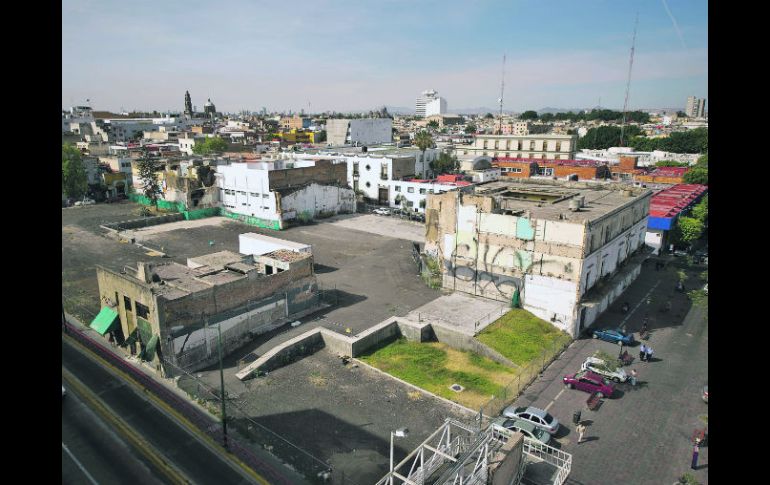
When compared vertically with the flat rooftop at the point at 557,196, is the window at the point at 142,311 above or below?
below

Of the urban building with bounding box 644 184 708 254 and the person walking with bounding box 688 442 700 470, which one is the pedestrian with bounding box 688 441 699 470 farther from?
the urban building with bounding box 644 184 708 254

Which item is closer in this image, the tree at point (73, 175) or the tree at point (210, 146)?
the tree at point (73, 175)

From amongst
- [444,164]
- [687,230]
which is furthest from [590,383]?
[444,164]

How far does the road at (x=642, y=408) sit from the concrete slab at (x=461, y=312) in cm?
546

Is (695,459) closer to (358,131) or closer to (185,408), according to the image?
(185,408)

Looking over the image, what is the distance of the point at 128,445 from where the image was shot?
70.1 feet

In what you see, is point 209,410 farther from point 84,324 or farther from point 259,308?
point 84,324

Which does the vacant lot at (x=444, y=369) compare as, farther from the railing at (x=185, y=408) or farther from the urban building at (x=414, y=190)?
the urban building at (x=414, y=190)

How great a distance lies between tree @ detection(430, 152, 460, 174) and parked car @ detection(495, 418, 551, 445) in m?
62.1

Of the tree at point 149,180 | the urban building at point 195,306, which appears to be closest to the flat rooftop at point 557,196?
the urban building at point 195,306

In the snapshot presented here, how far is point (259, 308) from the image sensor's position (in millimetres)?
32375

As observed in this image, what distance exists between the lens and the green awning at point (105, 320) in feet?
99.1

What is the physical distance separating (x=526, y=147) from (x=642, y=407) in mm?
80314
